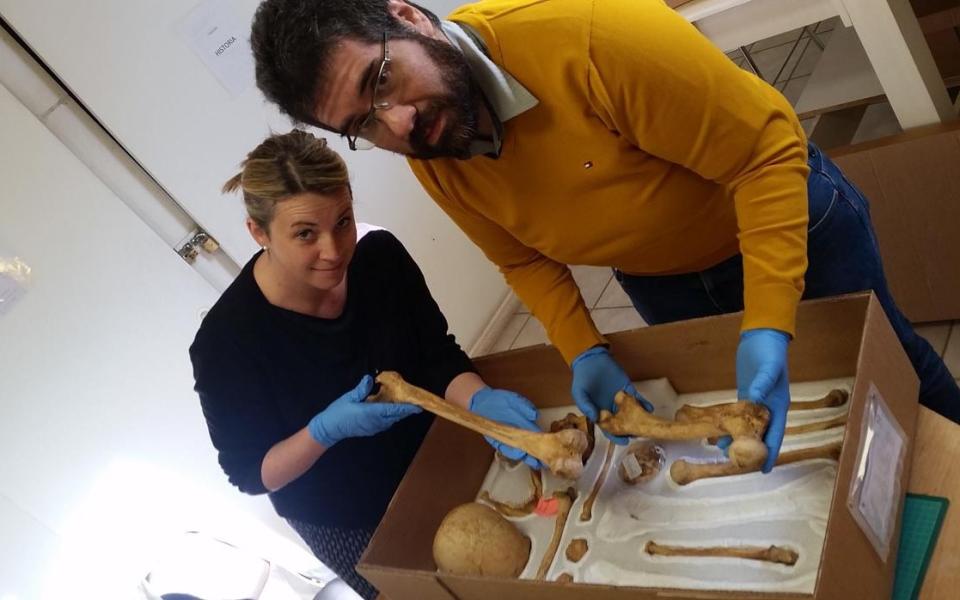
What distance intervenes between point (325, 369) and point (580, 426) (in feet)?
1.41

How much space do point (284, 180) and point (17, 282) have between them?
976mm

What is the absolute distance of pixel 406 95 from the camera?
91 cm

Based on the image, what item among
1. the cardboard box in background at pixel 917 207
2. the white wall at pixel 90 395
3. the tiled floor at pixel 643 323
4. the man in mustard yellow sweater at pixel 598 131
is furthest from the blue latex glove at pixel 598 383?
the white wall at pixel 90 395

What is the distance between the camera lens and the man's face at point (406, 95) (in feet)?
2.89

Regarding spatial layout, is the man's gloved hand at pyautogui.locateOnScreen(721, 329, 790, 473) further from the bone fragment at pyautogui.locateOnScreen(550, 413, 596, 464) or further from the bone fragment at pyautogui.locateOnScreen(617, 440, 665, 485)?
the bone fragment at pyautogui.locateOnScreen(550, 413, 596, 464)

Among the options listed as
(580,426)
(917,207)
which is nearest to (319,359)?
(580,426)

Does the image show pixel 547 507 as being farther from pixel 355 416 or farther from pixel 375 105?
pixel 375 105

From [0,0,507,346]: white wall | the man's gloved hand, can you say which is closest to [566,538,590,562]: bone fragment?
the man's gloved hand

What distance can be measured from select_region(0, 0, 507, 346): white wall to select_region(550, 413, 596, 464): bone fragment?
135cm

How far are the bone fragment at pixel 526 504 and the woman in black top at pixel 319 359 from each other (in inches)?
2.2

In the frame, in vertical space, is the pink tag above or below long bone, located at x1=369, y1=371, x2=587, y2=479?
below

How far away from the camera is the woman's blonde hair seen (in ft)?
3.80

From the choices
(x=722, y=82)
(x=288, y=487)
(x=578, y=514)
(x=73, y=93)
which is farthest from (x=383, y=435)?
(x=73, y=93)

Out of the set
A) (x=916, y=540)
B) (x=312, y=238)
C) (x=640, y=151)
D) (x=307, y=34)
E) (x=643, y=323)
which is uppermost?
(x=307, y=34)
